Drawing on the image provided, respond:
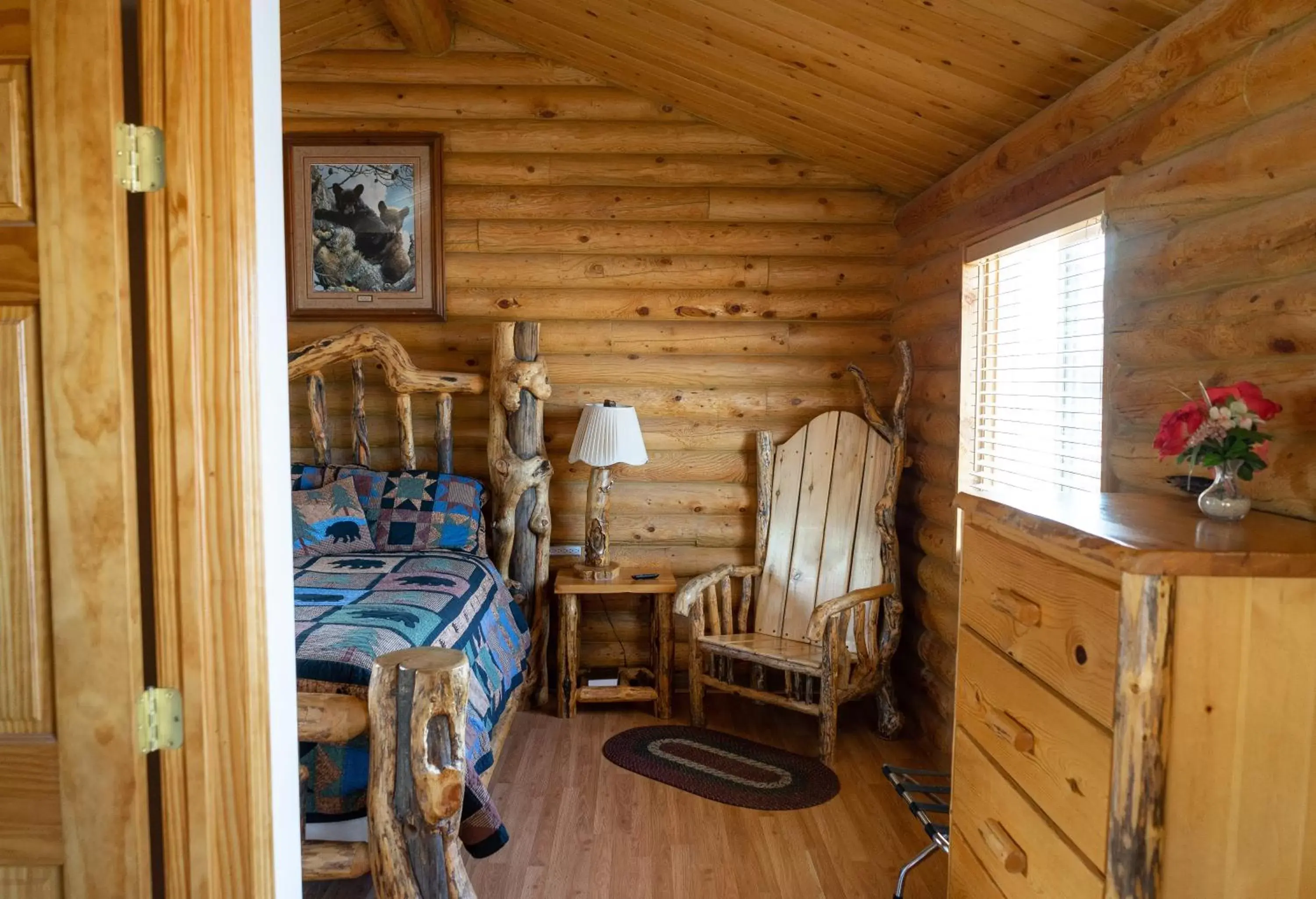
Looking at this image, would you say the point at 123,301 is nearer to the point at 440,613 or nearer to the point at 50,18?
the point at 50,18

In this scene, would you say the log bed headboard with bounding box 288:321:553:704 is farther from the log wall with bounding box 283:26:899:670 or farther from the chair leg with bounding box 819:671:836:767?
the chair leg with bounding box 819:671:836:767

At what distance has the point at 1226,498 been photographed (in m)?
1.49

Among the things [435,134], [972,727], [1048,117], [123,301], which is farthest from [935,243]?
[123,301]

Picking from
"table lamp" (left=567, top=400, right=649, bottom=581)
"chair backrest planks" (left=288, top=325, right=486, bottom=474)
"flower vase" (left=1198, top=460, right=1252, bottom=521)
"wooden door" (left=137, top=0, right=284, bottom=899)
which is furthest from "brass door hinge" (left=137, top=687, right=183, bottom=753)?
"chair backrest planks" (left=288, top=325, right=486, bottom=474)

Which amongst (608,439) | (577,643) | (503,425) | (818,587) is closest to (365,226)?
(503,425)

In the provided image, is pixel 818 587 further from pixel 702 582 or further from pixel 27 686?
pixel 27 686

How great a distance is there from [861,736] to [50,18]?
11.9 ft

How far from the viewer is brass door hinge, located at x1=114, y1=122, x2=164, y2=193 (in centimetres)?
115

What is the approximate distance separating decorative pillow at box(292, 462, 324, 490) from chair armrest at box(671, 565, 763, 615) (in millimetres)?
1584

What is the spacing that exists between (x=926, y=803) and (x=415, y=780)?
122 cm

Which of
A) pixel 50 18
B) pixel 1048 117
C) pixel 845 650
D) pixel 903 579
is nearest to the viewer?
pixel 50 18

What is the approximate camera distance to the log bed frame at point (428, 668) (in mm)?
2020

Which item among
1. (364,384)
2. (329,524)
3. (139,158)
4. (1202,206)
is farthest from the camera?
(364,384)

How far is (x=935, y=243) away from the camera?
149 inches
